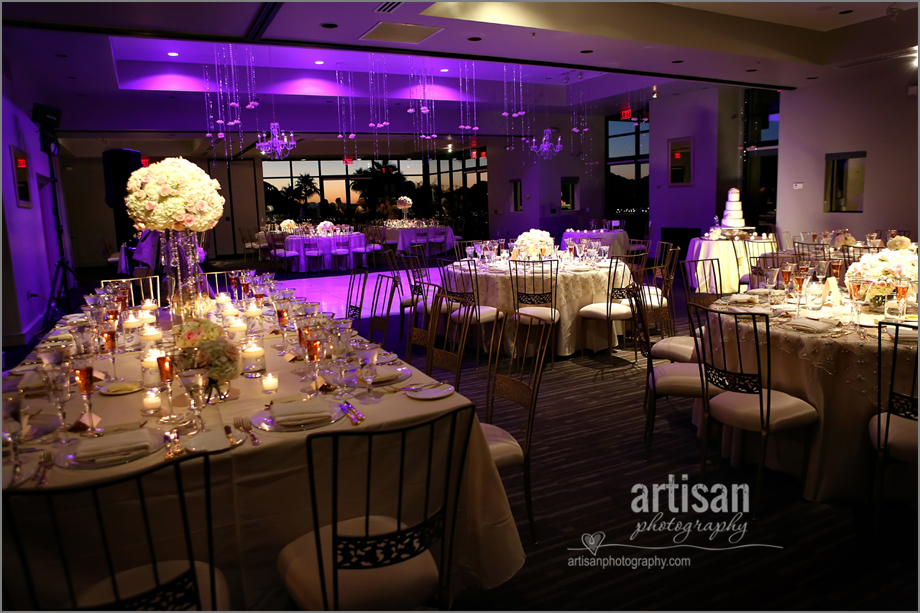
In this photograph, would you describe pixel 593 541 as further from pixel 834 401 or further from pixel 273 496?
pixel 273 496

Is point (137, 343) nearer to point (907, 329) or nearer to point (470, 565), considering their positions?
point (470, 565)

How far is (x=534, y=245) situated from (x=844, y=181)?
6250 mm

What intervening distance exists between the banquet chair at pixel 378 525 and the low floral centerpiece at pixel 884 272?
286cm

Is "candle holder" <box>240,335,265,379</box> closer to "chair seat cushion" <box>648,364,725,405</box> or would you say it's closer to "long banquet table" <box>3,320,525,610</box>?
"long banquet table" <box>3,320,525,610</box>

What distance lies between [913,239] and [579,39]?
5927 millimetres

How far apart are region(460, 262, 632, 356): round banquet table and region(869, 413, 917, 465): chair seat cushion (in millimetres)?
3327

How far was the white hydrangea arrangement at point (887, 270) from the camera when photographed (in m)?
3.41

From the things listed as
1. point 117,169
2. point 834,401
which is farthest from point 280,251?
point 834,401

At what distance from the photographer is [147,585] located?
1.68m

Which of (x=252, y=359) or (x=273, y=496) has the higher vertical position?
(x=252, y=359)

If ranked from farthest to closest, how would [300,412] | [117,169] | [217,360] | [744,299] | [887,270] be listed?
[117,169]
[744,299]
[887,270]
[217,360]
[300,412]

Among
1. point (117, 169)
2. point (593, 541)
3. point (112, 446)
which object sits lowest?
point (593, 541)

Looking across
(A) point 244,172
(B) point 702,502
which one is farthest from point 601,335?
(A) point 244,172

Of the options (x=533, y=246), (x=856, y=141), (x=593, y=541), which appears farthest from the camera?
(x=856, y=141)
